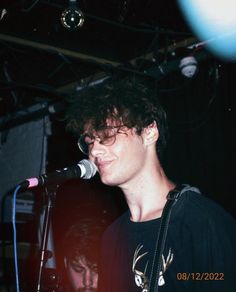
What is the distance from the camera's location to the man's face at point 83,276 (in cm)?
405

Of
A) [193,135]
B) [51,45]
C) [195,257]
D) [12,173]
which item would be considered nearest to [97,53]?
[51,45]

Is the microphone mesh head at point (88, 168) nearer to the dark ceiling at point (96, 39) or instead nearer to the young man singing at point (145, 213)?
the young man singing at point (145, 213)

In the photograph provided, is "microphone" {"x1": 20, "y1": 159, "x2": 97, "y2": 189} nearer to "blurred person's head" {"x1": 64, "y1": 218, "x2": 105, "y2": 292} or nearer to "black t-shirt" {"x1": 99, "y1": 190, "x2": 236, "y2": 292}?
"black t-shirt" {"x1": 99, "y1": 190, "x2": 236, "y2": 292}

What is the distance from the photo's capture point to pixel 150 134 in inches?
101

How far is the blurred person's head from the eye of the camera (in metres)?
4.09

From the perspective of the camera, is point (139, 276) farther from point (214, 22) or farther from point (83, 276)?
point (214, 22)

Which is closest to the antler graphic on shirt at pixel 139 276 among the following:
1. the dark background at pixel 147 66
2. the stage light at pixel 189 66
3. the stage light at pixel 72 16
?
the stage light at pixel 72 16

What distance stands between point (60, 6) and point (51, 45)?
1.05 m

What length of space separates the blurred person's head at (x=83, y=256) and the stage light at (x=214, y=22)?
2697mm

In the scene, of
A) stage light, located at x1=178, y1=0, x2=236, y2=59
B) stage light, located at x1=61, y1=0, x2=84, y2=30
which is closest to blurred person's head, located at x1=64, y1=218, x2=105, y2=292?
stage light, located at x1=61, y1=0, x2=84, y2=30

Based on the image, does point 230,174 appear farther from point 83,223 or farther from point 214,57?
point 83,223

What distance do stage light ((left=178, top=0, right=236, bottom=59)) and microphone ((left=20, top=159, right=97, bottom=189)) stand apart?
8.98ft

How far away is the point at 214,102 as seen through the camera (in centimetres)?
532

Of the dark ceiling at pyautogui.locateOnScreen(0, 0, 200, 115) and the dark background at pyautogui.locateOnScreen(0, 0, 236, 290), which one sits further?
the dark background at pyautogui.locateOnScreen(0, 0, 236, 290)
